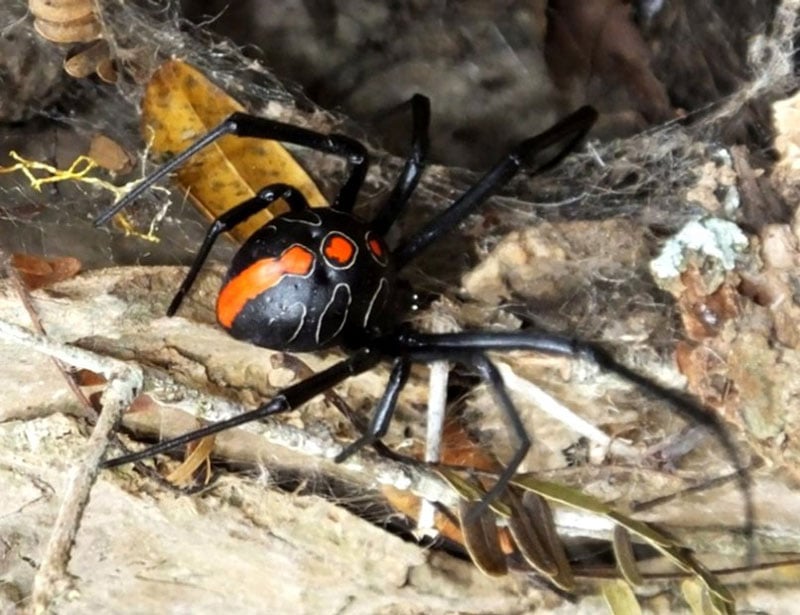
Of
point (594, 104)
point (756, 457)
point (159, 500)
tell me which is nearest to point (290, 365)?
point (159, 500)

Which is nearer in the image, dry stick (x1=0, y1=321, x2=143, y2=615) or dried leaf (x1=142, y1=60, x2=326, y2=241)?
dry stick (x1=0, y1=321, x2=143, y2=615)

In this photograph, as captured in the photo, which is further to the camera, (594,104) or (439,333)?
(594,104)

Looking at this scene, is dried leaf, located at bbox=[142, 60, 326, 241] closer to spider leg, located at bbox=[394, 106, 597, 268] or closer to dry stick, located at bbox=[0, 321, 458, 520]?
spider leg, located at bbox=[394, 106, 597, 268]

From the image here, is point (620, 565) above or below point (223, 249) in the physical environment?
below

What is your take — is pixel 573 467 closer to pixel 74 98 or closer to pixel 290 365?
Result: pixel 290 365

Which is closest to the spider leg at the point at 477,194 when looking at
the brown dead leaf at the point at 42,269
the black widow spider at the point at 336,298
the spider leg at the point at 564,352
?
the black widow spider at the point at 336,298

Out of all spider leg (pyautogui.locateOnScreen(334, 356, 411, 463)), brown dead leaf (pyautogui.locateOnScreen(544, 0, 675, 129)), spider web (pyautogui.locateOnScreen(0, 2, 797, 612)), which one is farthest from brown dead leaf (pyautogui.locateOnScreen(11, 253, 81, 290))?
brown dead leaf (pyautogui.locateOnScreen(544, 0, 675, 129))

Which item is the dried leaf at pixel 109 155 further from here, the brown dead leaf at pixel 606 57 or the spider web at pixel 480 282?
the brown dead leaf at pixel 606 57

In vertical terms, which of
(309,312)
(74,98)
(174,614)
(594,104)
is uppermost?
(594,104)

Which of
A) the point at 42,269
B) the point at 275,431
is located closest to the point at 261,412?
the point at 275,431
